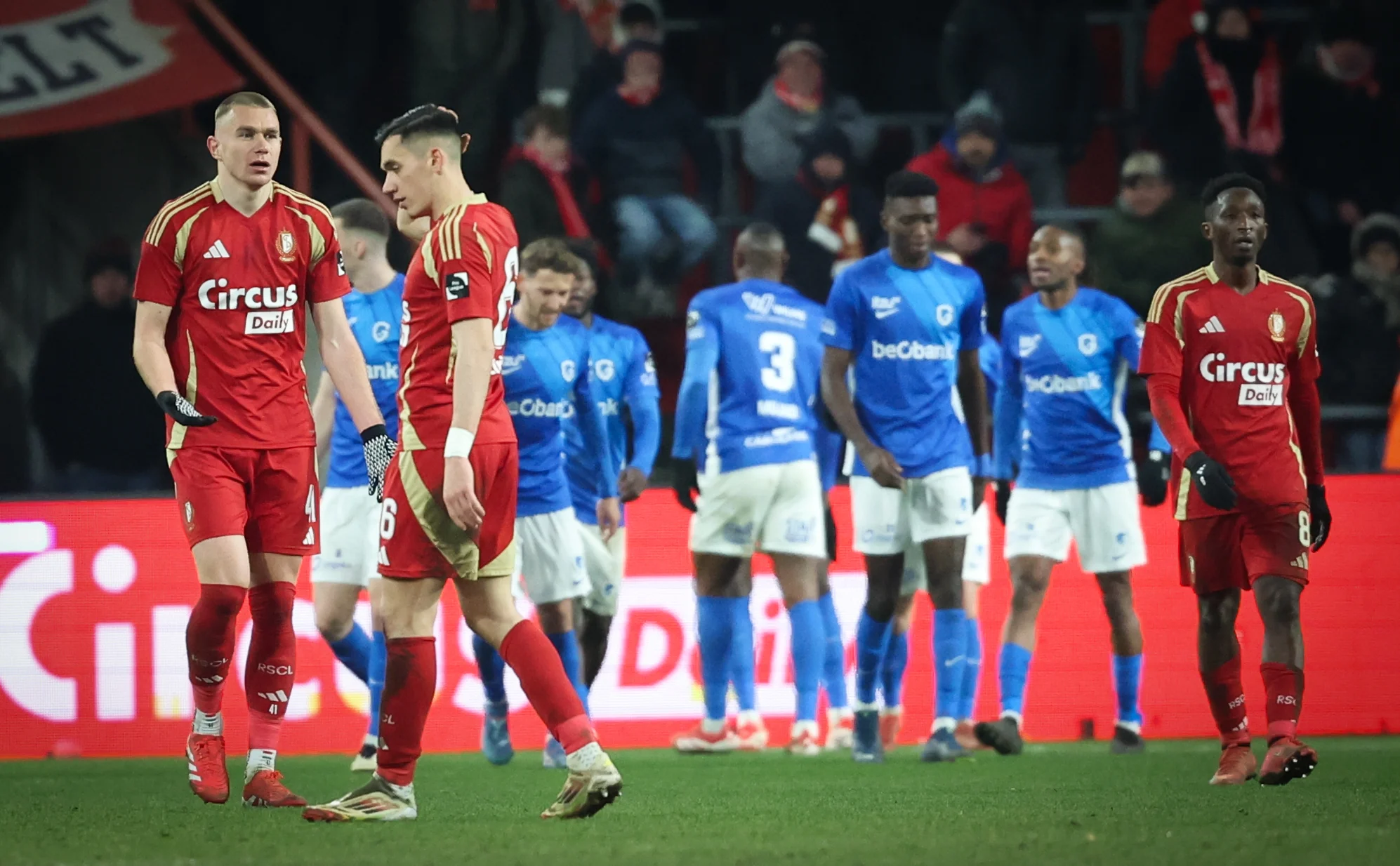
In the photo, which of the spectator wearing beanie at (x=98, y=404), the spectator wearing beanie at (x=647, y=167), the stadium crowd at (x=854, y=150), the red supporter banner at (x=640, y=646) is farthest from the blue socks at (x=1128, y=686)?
the spectator wearing beanie at (x=98, y=404)

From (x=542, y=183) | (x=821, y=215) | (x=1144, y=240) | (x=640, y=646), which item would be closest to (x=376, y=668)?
(x=640, y=646)

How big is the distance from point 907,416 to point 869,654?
110 cm

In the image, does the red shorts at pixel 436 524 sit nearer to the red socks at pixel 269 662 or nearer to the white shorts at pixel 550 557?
the red socks at pixel 269 662

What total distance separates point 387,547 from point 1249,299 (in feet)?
11.7

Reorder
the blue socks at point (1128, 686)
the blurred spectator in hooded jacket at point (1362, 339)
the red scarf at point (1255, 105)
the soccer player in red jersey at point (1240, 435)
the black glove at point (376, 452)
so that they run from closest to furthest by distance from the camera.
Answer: the black glove at point (376, 452) < the soccer player in red jersey at point (1240, 435) < the blue socks at point (1128, 686) < the blurred spectator in hooded jacket at point (1362, 339) < the red scarf at point (1255, 105)

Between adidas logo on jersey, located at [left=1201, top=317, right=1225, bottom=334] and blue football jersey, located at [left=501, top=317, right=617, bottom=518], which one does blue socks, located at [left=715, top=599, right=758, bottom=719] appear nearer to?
blue football jersey, located at [left=501, top=317, right=617, bottom=518]

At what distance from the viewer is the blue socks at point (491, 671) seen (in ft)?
30.4

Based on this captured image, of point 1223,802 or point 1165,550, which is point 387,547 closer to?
point 1223,802

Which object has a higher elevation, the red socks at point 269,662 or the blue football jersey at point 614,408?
the blue football jersey at point 614,408

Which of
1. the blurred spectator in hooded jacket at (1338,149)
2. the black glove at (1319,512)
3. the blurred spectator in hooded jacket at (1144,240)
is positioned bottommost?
the black glove at (1319,512)

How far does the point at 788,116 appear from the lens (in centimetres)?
1332

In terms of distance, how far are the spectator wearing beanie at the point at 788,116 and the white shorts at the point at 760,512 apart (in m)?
3.86

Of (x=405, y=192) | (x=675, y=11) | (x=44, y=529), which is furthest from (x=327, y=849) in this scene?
(x=675, y=11)

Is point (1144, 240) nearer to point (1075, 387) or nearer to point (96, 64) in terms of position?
point (1075, 387)
